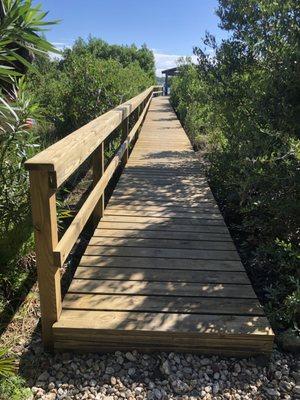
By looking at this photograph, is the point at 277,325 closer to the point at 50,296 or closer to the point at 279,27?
the point at 50,296

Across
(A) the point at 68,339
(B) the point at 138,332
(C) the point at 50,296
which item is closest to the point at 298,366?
(B) the point at 138,332

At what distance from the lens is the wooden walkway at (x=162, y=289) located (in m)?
2.20

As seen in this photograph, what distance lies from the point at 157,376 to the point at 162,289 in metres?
0.64

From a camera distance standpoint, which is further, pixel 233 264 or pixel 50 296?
pixel 233 264

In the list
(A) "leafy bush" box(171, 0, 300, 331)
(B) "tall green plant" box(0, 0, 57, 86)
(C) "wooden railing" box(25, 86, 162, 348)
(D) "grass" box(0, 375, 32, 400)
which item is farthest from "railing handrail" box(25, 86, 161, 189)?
(A) "leafy bush" box(171, 0, 300, 331)

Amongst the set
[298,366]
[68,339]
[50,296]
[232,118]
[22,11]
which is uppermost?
[22,11]

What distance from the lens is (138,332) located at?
7.17 feet

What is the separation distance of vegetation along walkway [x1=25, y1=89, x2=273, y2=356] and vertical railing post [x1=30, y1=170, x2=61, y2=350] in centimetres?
7

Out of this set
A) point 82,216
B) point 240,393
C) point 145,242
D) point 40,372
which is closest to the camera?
point 240,393

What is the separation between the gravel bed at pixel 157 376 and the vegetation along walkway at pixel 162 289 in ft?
0.24

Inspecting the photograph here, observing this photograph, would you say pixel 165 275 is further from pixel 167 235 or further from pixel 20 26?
pixel 20 26

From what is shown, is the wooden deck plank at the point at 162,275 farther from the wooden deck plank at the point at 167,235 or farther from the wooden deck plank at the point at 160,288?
the wooden deck plank at the point at 167,235

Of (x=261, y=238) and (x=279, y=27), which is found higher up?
(x=279, y=27)

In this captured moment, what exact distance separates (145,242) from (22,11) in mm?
2007
